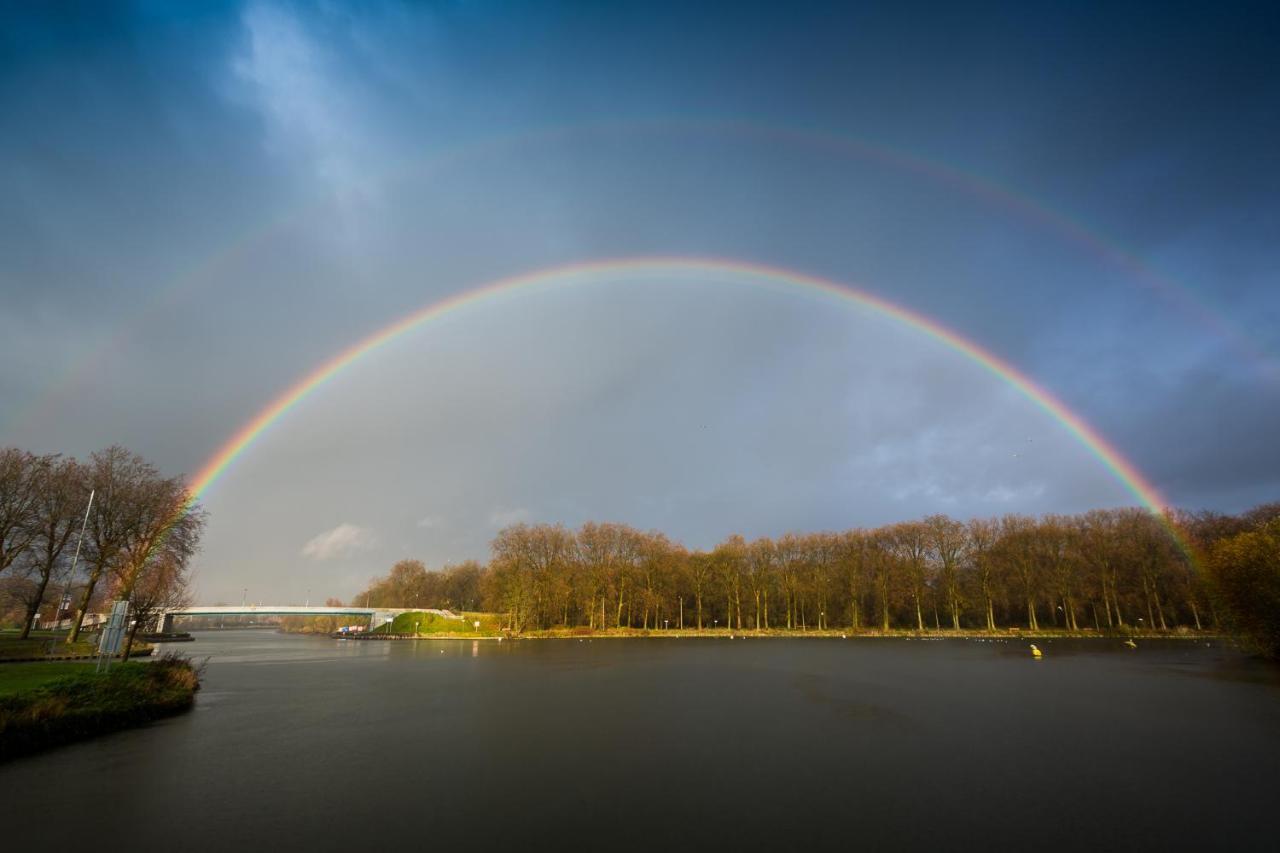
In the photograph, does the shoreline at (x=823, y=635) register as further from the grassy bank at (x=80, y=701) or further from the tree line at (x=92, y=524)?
the grassy bank at (x=80, y=701)

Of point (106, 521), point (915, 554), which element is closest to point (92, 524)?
point (106, 521)

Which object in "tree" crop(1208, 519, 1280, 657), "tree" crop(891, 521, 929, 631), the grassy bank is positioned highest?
"tree" crop(891, 521, 929, 631)

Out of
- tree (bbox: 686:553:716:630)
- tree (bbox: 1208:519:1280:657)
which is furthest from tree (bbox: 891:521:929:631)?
tree (bbox: 1208:519:1280:657)

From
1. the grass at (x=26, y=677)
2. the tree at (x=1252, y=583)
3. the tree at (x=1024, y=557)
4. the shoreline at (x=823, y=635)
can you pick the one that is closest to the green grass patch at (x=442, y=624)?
the shoreline at (x=823, y=635)

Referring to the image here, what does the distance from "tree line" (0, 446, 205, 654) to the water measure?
63.5 ft

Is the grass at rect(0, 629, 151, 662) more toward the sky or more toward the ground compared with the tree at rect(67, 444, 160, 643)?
more toward the ground

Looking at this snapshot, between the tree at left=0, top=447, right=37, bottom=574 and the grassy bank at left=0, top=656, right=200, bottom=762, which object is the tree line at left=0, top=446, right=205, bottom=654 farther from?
the grassy bank at left=0, top=656, right=200, bottom=762

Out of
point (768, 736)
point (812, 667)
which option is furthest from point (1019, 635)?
point (768, 736)

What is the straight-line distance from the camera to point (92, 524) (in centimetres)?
4409

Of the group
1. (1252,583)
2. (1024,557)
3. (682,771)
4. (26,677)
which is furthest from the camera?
(1024,557)

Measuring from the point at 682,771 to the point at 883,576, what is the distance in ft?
273

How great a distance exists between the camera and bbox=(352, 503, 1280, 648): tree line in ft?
259

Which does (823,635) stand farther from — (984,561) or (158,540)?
(158,540)

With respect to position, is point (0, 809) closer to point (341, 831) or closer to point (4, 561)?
point (341, 831)
